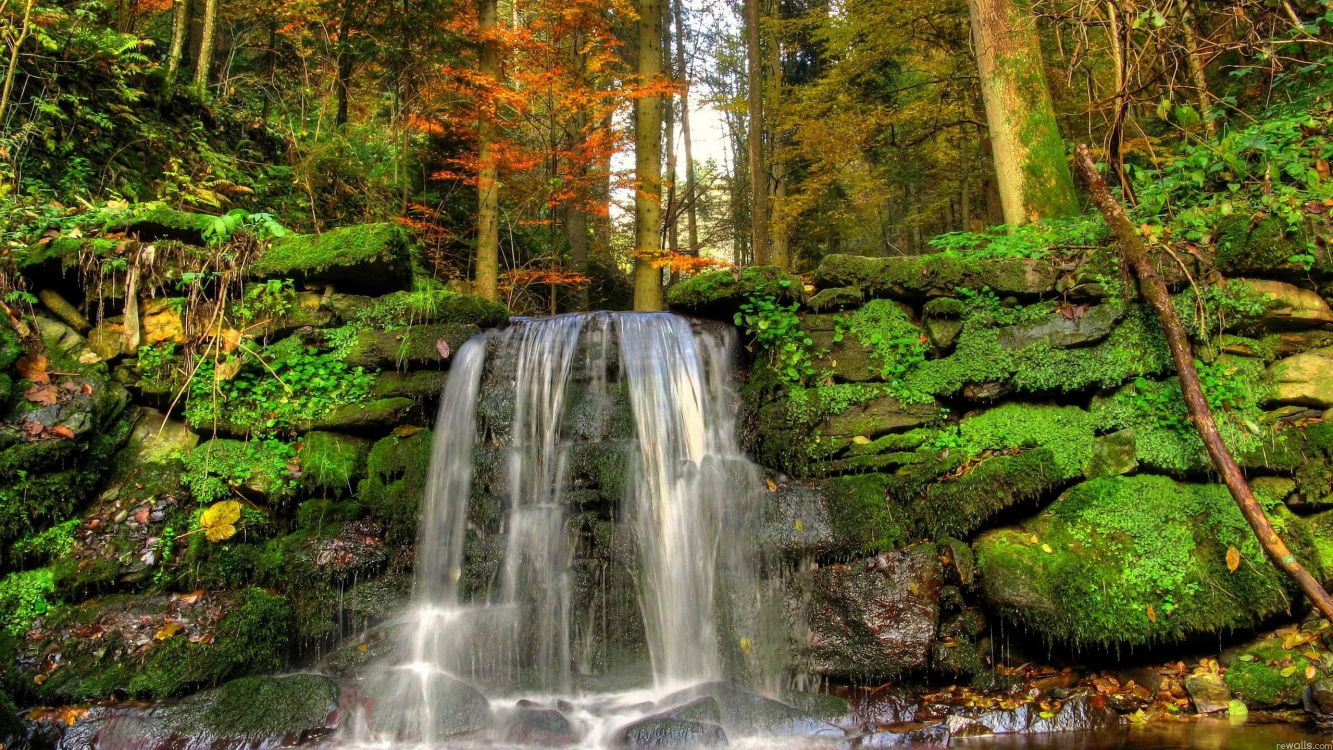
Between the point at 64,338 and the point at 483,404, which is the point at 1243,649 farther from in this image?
the point at 64,338

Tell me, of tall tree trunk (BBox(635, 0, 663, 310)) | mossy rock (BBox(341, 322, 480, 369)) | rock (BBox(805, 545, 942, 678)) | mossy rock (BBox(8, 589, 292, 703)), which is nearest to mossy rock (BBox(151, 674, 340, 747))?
mossy rock (BBox(8, 589, 292, 703))

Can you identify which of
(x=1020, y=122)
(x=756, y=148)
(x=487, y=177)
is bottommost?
(x=1020, y=122)

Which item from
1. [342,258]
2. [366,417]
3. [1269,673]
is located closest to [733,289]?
[366,417]

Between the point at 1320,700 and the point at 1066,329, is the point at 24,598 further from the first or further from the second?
the point at 1320,700

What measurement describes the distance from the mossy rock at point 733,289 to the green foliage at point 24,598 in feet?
17.2

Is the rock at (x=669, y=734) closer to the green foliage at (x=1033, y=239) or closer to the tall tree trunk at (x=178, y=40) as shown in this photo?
the green foliage at (x=1033, y=239)

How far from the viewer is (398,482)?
5504 mm

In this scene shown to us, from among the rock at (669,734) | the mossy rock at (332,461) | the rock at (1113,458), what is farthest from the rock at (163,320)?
the rock at (1113,458)

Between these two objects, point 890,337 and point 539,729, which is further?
point 890,337

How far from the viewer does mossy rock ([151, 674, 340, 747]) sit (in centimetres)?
414

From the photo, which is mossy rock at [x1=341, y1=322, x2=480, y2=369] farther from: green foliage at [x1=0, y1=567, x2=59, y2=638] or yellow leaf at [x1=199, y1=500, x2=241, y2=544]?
green foliage at [x1=0, y1=567, x2=59, y2=638]

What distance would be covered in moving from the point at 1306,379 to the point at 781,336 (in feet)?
12.6

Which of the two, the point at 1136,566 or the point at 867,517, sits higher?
the point at 867,517

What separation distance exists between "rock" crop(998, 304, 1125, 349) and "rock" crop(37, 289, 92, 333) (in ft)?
25.7
